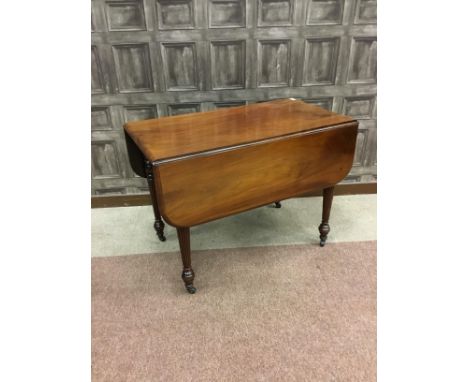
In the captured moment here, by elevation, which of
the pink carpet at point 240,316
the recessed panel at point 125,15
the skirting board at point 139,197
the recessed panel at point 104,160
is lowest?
the pink carpet at point 240,316

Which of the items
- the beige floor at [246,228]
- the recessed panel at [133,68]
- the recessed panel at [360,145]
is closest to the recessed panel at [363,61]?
the recessed panel at [360,145]

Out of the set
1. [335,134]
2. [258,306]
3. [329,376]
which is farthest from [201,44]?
[329,376]

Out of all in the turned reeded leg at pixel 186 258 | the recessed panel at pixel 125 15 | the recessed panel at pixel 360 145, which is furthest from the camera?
the recessed panel at pixel 360 145

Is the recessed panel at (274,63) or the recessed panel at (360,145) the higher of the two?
the recessed panel at (274,63)

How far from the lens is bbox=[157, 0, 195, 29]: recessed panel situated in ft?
5.70

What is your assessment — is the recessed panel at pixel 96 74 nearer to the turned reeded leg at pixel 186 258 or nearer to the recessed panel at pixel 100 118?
the recessed panel at pixel 100 118

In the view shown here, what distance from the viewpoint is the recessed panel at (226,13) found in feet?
5.77

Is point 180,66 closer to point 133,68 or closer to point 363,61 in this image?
point 133,68

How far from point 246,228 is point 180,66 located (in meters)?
0.99

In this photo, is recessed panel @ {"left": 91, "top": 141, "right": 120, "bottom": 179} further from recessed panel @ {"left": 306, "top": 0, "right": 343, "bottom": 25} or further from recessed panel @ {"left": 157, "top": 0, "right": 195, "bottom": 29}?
recessed panel @ {"left": 306, "top": 0, "right": 343, "bottom": 25}

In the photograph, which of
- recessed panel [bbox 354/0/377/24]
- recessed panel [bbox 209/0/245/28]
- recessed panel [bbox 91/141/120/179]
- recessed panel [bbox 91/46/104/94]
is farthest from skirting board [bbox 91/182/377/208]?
recessed panel [bbox 209/0/245/28]

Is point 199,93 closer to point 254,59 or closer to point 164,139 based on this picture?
point 254,59

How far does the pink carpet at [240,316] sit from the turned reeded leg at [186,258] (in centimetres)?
6

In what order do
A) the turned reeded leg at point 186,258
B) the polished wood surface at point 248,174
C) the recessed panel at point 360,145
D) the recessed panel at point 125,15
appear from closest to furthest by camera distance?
the polished wood surface at point 248,174 < the turned reeded leg at point 186,258 < the recessed panel at point 125,15 < the recessed panel at point 360,145
